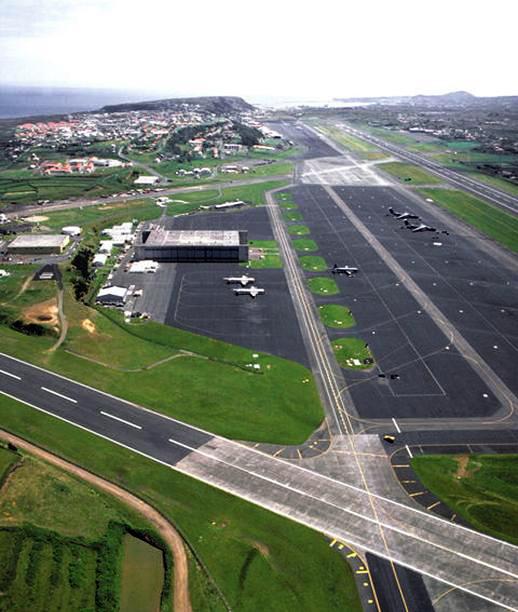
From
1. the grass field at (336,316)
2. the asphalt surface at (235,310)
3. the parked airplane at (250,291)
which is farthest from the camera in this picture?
the parked airplane at (250,291)

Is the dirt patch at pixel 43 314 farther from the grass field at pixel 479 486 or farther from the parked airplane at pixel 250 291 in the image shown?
the grass field at pixel 479 486

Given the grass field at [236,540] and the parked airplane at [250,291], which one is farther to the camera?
the parked airplane at [250,291]

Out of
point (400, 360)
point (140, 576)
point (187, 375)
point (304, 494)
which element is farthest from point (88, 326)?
point (400, 360)

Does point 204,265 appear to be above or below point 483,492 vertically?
above

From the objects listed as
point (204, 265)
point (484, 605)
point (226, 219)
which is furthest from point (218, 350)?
point (226, 219)

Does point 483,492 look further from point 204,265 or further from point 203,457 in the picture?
point 204,265

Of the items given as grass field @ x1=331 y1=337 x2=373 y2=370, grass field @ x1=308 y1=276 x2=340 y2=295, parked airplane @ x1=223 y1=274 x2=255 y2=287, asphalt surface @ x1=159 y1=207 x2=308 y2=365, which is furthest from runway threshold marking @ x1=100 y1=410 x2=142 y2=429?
grass field @ x1=308 y1=276 x2=340 y2=295

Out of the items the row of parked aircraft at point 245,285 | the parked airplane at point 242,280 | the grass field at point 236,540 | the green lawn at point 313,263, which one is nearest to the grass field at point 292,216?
the green lawn at point 313,263

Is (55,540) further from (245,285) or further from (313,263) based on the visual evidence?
(313,263)
